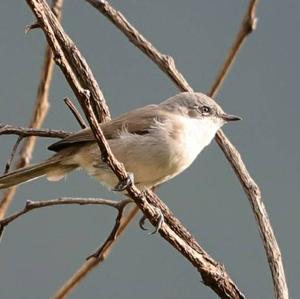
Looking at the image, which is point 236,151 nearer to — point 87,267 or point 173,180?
point 87,267

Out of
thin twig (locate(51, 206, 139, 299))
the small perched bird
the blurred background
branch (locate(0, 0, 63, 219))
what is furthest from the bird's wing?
the blurred background

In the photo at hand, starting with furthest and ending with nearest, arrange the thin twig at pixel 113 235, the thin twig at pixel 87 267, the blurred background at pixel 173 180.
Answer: the blurred background at pixel 173 180, the thin twig at pixel 113 235, the thin twig at pixel 87 267

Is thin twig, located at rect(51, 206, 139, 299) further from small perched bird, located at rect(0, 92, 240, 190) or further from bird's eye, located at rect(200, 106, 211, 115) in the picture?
bird's eye, located at rect(200, 106, 211, 115)

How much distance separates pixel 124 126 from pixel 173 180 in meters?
5.80

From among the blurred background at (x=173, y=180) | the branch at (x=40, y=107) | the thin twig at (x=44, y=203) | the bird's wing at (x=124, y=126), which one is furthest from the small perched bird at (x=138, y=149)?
the blurred background at (x=173, y=180)

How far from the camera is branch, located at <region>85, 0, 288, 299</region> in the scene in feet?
10.6

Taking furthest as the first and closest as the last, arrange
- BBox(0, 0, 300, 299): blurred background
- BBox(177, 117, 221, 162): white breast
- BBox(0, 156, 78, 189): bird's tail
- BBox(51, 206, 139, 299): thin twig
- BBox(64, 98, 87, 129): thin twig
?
BBox(0, 0, 300, 299): blurred background < BBox(177, 117, 221, 162): white breast < BBox(0, 156, 78, 189): bird's tail < BBox(64, 98, 87, 129): thin twig < BBox(51, 206, 139, 299): thin twig

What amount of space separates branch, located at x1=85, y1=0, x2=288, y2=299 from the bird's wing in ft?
1.83

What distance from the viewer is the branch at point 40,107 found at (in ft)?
11.3

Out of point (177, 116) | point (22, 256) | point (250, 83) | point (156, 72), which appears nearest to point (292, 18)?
point (250, 83)

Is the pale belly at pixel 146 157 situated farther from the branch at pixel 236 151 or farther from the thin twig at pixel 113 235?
the thin twig at pixel 113 235

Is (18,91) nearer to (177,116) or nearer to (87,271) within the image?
(177,116)

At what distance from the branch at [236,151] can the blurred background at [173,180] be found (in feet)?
16.7

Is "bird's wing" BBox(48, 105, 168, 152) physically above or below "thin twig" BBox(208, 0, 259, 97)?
below
